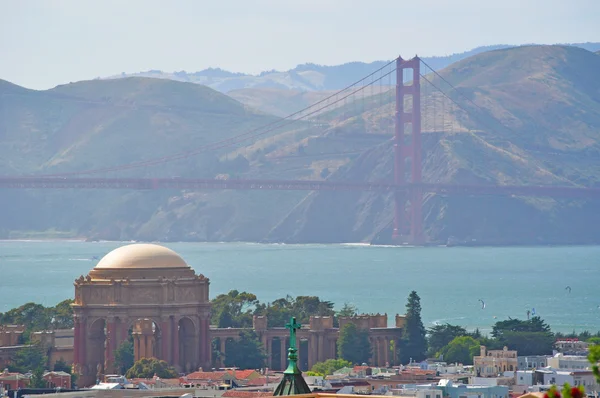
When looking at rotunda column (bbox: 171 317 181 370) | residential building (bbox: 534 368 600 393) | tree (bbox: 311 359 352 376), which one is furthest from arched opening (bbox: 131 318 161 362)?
residential building (bbox: 534 368 600 393)

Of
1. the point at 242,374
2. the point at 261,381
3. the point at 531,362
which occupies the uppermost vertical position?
the point at 531,362

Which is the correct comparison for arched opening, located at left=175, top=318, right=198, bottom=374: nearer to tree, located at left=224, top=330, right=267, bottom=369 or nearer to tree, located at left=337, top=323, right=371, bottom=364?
tree, located at left=224, top=330, right=267, bottom=369

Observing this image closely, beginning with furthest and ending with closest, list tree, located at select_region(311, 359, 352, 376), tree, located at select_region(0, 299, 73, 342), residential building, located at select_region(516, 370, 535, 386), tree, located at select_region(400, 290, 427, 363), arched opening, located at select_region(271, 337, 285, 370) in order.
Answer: tree, located at select_region(0, 299, 73, 342) < tree, located at select_region(400, 290, 427, 363) < arched opening, located at select_region(271, 337, 285, 370) < tree, located at select_region(311, 359, 352, 376) < residential building, located at select_region(516, 370, 535, 386)

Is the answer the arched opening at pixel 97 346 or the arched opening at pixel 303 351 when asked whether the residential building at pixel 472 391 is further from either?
the arched opening at pixel 303 351

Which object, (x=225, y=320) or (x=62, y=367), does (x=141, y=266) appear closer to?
(x=62, y=367)

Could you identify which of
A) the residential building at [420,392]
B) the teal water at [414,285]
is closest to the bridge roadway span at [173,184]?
the teal water at [414,285]

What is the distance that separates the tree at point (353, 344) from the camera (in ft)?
276

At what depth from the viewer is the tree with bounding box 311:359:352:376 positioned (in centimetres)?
7875

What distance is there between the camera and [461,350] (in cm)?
8725

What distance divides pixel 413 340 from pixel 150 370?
624 inches

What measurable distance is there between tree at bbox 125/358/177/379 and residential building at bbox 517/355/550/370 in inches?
470

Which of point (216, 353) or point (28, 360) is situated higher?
point (216, 353)

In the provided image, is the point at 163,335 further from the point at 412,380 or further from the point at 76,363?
the point at 412,380

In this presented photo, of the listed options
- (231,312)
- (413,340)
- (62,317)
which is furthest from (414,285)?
(413,340)
